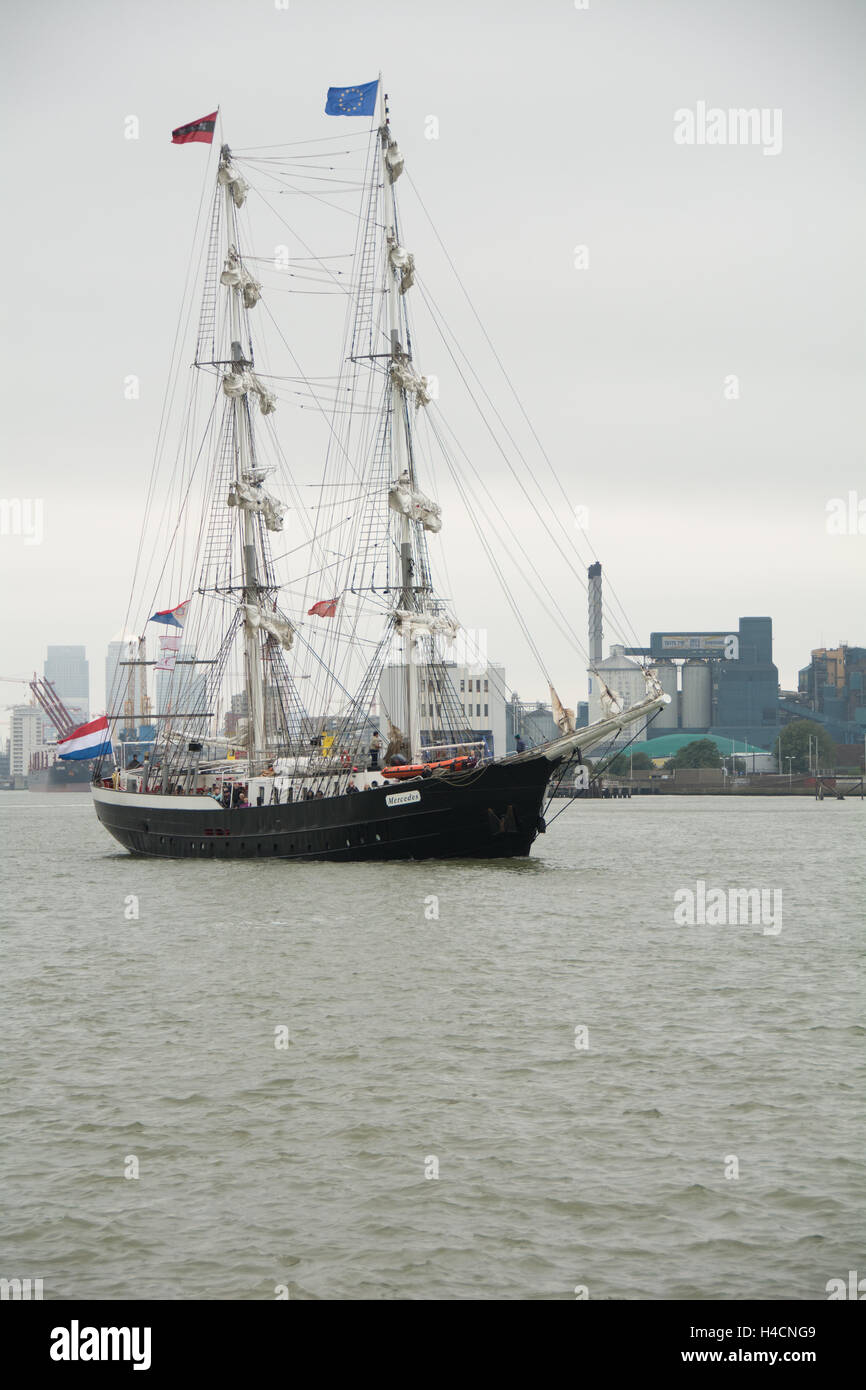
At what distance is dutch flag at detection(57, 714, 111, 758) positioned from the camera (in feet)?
249

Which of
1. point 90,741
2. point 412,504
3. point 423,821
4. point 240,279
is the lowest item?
point 423,821

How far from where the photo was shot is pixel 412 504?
6212cm

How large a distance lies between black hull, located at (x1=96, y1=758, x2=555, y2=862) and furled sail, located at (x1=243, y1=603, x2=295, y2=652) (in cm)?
1239

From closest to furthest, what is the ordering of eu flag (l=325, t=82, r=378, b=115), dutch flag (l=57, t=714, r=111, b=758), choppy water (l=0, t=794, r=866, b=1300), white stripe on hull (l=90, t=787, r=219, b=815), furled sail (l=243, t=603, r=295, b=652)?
1. choppy water (l=0, t=794, r=866, b=1300)
2. eu flag (l=325, t=82, r=378, b=115)
3. white stripe on hull (l=90, t=787, r=219, b=815)
4. furled sail (l=243, t=603, r=295, b=652)
5. dutch flag (l=57, t=714, r=111, b=758)

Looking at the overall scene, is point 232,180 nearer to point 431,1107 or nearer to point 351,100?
point 351,100

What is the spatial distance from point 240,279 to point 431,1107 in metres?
60.5

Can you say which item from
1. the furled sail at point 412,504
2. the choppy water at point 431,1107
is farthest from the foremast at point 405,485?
the choppy water at point 431,1107

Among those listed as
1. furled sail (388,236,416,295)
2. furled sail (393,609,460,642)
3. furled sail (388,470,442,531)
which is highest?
furled sail (388,236,416,295)

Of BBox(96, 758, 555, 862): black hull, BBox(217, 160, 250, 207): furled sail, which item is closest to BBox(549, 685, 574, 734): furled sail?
BBox(96, 758, 555, 862): black hull

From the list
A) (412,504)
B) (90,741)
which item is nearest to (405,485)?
(412,504)

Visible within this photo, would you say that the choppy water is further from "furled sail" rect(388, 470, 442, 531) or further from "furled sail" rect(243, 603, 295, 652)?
"furled sail" rect(243, 603, 295, 652)

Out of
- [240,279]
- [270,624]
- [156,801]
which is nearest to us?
[156,801]

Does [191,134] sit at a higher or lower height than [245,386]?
higher
